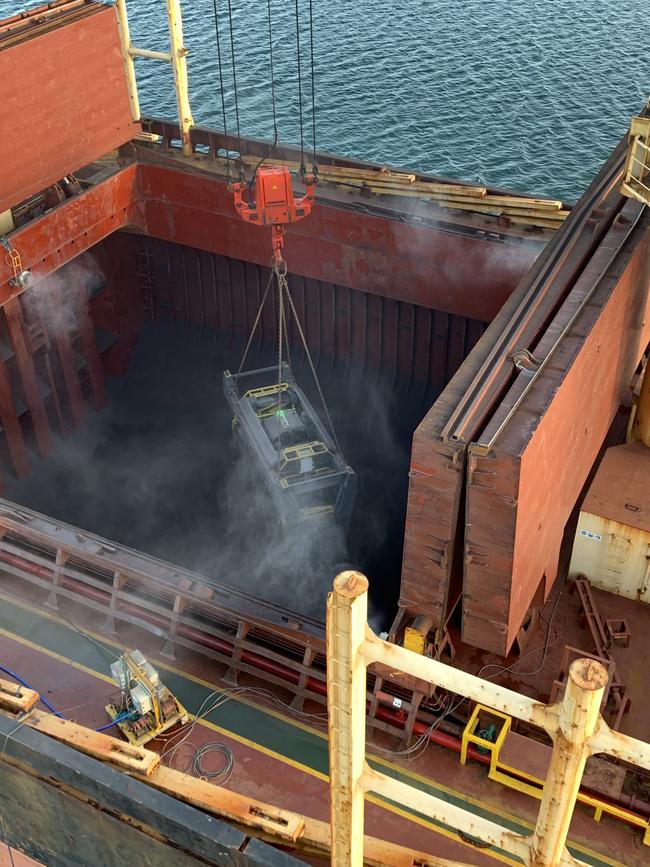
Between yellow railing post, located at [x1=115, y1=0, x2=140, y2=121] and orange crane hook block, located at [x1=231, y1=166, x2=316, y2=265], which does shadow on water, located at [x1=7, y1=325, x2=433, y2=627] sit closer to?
orange crane hook block, located at [x1=231, y1=166, x2=316, y2=265]

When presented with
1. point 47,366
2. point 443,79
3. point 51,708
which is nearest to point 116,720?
point 51,708

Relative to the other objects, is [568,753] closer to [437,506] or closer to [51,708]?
[437,506]

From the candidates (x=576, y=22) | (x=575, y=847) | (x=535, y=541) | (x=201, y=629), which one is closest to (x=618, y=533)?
(x=535, y=541)

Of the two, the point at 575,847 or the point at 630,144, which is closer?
the point at 575,847

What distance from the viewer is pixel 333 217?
19344mm

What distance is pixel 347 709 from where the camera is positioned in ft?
23.5

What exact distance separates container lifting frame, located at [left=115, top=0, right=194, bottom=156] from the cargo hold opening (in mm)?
3102

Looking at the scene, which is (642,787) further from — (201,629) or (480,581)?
(201,629)

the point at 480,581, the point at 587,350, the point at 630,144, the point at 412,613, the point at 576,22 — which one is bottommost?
the point at 576,22

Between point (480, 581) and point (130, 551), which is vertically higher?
point (480, 581)

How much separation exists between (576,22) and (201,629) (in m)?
43.2

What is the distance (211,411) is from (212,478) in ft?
Answer: 7.44

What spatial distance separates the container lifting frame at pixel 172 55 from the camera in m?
19.5

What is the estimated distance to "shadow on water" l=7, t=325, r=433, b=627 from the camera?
729 inches
